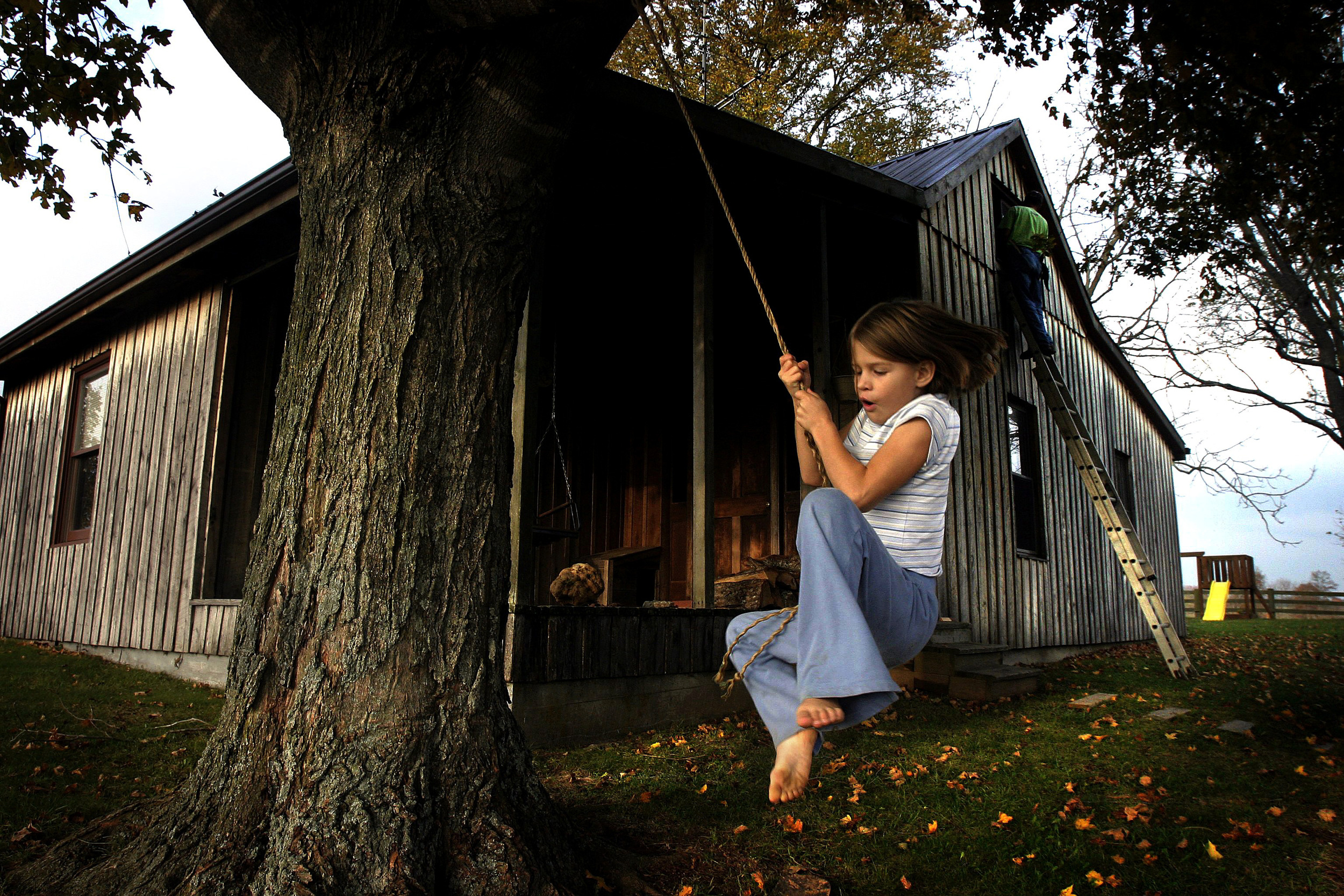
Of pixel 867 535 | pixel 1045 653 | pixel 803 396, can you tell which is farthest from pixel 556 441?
pixel 867 535

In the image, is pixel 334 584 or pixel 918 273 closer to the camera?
pixel 334 584

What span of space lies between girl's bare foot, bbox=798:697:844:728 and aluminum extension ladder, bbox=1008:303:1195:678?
723 cm

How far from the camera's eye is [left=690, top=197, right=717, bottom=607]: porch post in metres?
6.01

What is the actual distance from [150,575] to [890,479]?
26.4ft

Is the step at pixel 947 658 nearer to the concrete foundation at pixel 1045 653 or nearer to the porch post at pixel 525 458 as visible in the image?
the concrete foundation at pixel 1045 653

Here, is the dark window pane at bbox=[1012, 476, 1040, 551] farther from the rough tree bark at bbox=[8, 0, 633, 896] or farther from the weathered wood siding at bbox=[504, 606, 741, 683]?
the rough tree bark at bbox=[8, 0, 633, 896]

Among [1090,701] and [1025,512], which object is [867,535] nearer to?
[1090,701]

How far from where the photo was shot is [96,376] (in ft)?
32.7

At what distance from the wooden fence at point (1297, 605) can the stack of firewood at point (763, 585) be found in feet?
69.4

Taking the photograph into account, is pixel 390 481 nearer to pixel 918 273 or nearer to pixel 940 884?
pixel 940 884

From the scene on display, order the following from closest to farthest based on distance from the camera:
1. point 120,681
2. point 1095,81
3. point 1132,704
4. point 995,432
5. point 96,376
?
point 1095,81
point 1132,704
point 120,681
point 995,432
point 96,376

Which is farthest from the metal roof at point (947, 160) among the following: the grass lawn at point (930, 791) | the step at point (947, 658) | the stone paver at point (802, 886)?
the stone paver at point (802, 886)

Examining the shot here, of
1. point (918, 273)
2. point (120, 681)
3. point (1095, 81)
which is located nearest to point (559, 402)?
point (918, 273)

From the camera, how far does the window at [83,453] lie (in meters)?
9.66
